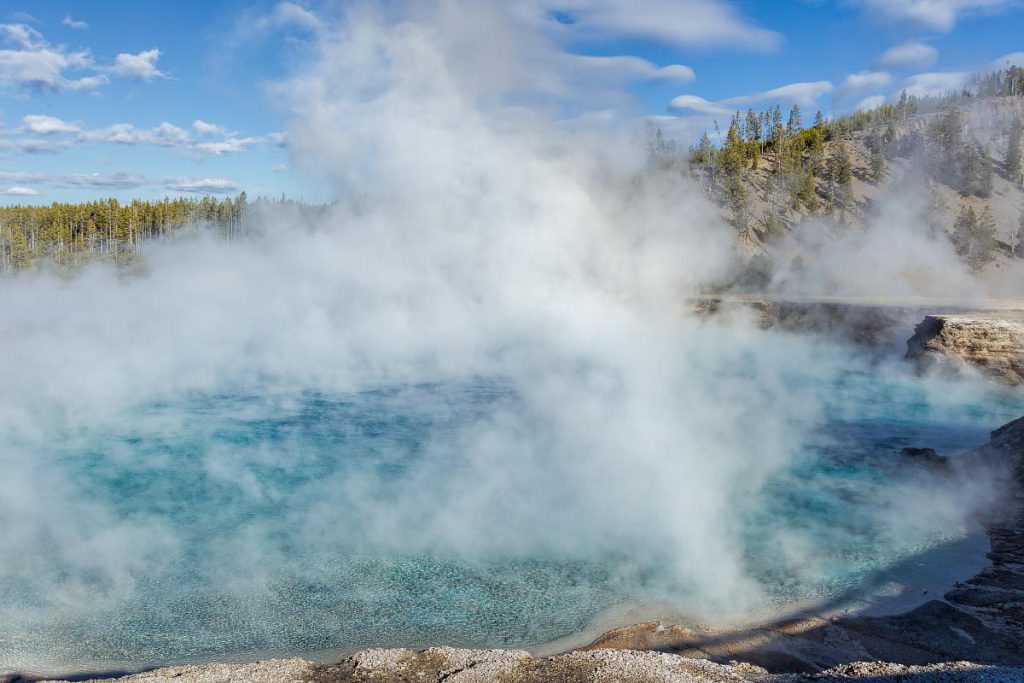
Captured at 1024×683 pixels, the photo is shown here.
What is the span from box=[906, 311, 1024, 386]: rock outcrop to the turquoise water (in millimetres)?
4898

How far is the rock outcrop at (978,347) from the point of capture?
1415 cm

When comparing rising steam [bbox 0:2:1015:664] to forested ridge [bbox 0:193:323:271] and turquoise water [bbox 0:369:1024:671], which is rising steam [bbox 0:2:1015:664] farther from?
forested ridge [bbox 0:193:323:271]

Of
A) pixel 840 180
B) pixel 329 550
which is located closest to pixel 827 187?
pixel 840 180

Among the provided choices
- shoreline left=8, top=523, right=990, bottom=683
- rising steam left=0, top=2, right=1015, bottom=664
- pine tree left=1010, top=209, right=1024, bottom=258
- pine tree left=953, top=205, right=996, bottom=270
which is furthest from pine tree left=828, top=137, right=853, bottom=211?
shoreline left=8, top=523, right=990, bottom=683

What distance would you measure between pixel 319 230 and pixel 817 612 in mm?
10820

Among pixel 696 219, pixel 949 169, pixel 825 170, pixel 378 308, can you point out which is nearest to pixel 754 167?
pixel 825 170

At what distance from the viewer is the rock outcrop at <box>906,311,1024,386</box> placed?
14148mm

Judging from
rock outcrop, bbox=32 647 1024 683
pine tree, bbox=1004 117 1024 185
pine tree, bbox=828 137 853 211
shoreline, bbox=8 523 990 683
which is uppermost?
pine tree, bbox=1004 117 1024 185

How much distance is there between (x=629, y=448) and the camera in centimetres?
784

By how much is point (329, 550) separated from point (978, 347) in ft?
46.9

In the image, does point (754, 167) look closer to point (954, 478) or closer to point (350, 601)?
point (954, 478)

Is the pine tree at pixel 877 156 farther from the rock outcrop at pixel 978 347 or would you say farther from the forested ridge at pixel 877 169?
the rock outcrop at pixel 978 347

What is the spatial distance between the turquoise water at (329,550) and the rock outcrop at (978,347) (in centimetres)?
490

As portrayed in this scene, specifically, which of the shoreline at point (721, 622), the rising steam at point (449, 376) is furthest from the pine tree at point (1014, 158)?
the shoreline at point (721, 622)
